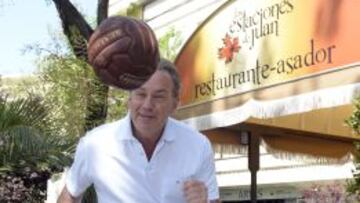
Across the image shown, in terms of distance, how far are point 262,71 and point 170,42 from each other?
11754 millimetres

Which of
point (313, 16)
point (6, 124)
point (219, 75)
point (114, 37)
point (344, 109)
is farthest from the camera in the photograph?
point (6, 124)

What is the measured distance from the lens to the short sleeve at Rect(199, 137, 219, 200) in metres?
3.01

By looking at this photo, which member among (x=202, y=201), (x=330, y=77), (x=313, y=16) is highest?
(x=313, y=16)

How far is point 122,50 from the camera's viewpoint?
332 centimetres

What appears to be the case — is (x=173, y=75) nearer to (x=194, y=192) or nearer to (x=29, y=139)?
(x=194, y=192)

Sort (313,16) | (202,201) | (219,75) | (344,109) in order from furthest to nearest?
(344,109) → (219,75) → (313,16) → (202,201)

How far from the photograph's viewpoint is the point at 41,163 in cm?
1083

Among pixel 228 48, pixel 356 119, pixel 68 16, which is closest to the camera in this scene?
pixel 356 119

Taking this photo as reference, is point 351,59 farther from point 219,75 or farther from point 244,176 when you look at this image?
point 244,176

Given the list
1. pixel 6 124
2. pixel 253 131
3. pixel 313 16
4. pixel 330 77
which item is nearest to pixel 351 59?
pixel 330 77

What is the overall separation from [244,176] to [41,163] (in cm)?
1003

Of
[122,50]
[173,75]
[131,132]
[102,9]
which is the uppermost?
[102,9]

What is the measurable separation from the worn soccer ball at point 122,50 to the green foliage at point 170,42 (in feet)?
40.3

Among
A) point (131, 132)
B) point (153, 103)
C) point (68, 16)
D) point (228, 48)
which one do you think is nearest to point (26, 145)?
point (68, 16)
